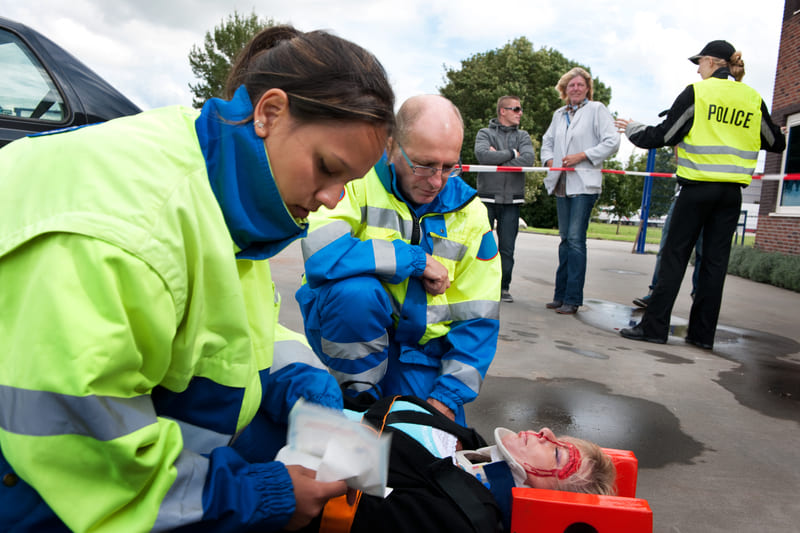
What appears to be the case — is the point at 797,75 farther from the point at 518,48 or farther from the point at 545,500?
the point at 518,48

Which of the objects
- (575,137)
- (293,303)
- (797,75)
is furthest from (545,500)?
(797,75)

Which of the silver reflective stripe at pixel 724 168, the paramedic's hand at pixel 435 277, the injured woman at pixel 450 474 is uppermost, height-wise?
the silver reflective stripe at pixel 724 168

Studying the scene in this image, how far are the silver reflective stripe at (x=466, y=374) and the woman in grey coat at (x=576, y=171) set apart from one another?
3504 mm

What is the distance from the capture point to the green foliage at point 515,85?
31395mm

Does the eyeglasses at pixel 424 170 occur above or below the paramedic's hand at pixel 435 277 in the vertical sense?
above

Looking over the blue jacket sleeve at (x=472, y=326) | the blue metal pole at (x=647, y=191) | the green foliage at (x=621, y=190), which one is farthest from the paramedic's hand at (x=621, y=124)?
the green foliage at (x=621, y=190)

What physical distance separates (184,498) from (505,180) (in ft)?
18.4

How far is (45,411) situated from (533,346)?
3.88 metres

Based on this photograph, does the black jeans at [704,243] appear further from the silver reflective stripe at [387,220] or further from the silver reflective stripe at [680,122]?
the silver reflective stripe at [387,220]

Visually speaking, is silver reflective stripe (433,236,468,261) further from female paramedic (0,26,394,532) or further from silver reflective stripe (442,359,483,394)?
female paramedic (0,26,394,532)

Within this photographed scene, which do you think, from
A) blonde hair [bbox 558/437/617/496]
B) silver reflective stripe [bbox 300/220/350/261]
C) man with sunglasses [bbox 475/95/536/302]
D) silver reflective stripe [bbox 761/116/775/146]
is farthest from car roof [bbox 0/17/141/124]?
silver reflective stripe [bbox 761/116/775/146]

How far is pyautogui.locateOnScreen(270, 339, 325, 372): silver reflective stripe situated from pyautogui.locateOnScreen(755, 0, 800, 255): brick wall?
451 inches

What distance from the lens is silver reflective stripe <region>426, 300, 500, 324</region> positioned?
2.40 meters

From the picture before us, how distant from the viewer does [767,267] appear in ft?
31.3
